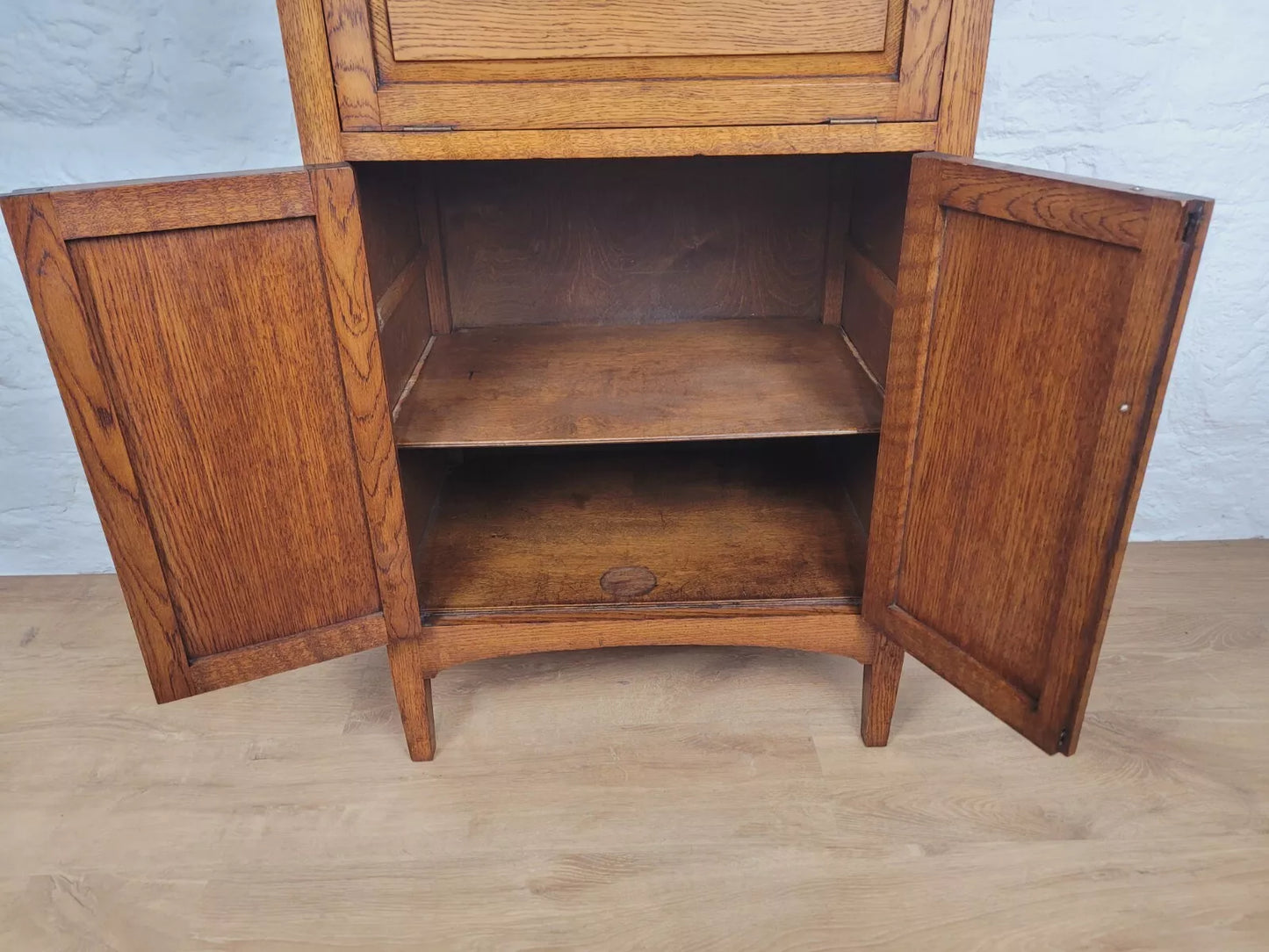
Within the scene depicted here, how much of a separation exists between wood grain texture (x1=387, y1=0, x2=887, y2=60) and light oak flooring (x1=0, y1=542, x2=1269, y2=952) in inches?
43.6

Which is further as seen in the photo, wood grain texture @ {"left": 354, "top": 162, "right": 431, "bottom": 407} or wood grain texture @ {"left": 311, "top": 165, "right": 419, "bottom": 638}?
wood grain texture @ {"left": 354, "top": 162, "right": 431, "bottom": 407}

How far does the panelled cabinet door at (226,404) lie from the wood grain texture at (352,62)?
10cm

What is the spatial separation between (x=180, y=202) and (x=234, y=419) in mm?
273

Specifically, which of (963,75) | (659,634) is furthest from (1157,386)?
(659,634)

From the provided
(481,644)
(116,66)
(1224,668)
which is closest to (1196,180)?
(1224,668)

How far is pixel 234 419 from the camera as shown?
3.83 feet

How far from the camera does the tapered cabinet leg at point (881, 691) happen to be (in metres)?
1.50

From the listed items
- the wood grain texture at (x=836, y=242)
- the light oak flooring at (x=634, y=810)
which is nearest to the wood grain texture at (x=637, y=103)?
the wood grain texture at (x=836, y=242)

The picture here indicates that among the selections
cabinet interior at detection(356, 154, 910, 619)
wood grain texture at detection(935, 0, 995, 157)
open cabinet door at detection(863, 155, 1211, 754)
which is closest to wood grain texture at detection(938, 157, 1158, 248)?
open cabinet door at detection(863, 155, 1211, 754)

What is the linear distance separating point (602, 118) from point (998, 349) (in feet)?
1.92

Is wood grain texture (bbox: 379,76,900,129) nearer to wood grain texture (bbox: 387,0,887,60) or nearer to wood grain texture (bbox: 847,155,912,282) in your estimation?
wood grain texture (bbox: 387,0,887,60)

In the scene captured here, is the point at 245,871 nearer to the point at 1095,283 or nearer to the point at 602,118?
the point at 602,118

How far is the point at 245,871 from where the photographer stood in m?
1.37

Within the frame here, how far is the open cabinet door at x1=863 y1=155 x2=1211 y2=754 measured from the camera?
3.14 feet
